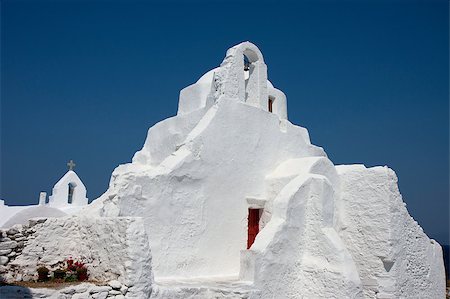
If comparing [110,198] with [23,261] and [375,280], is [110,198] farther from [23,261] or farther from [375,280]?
[375,280]

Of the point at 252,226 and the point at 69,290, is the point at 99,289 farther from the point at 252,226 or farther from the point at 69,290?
the point at 252,226

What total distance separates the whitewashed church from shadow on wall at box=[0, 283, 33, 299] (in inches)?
46.2

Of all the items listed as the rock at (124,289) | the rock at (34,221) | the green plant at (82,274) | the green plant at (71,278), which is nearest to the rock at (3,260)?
the rock at (34,221)

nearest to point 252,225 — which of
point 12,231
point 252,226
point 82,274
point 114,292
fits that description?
point 252,226

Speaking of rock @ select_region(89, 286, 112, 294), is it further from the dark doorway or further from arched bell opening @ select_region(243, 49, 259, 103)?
arched bell opening @ select_region(243, 49, 259, 103)

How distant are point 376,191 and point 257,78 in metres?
4.53

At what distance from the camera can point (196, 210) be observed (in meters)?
9.95

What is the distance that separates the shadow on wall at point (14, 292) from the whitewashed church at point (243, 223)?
46.2 inches

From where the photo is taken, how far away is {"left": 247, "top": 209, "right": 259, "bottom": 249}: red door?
11086mm

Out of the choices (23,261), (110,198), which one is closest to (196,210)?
(110,198)

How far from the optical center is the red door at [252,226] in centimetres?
1109

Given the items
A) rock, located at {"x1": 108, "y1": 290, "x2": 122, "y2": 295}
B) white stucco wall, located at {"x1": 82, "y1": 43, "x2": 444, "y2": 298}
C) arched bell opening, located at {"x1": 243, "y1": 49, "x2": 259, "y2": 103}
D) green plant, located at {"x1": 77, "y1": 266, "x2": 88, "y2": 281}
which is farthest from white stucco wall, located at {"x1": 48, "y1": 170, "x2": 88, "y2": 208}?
rock, located at {"x1": 108, "y1": 290, "x2": 122, "y2": 295}

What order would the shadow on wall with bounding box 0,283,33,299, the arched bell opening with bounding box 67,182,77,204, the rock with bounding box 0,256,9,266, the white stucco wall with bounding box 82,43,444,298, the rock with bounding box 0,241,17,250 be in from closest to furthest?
the shadow on wall with bounding box 0,283,33,299 → the rock with bounding box 0,256,9,266 → the rock with bounding box 0,241,17,250 → the white stucco wall with bounding box 82,43,444,298 → the arched bell opening with bounding box 67,182,77,204

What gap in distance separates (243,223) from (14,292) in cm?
572
